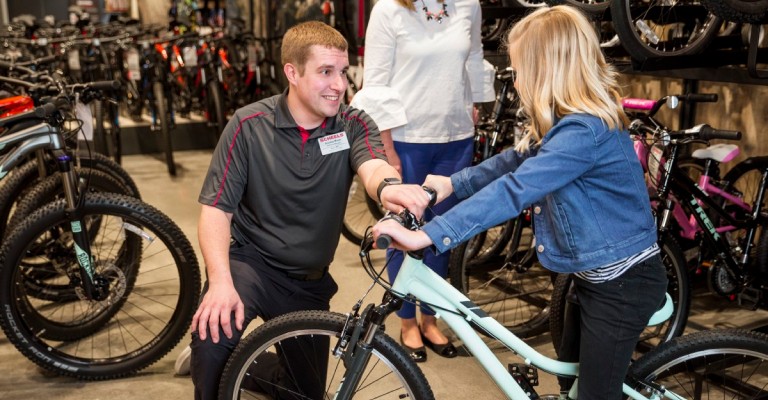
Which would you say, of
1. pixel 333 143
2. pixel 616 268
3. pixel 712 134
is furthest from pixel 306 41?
pixel 712 134

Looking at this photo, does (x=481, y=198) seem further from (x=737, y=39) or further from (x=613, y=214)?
(x=737, y=39)

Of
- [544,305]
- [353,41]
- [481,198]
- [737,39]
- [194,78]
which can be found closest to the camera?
[481,198]

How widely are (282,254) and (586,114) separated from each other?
0.94m

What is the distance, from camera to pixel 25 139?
305 cm

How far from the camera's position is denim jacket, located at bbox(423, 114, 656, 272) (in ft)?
5.82

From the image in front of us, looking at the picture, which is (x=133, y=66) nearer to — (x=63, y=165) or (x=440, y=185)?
(x=63, y=165)

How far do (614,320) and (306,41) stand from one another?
1.08 metres

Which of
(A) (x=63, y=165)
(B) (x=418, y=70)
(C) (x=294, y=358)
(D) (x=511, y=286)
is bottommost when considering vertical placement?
(D) (x=511, y=286)

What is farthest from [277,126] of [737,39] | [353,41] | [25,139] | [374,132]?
[353,41]

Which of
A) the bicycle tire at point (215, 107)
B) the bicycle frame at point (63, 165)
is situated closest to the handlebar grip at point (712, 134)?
the bicycle frame at point (63, 165)

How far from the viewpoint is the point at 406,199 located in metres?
1.88

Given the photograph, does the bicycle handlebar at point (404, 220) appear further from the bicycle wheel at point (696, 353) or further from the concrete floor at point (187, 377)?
the concrete floor at point (187, 377)

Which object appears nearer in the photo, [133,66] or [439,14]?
[439,14]

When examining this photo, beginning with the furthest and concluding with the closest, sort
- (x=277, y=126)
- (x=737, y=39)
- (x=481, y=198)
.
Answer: (x=737, y=39), (x=277, y=126), (x=481, y=198)
